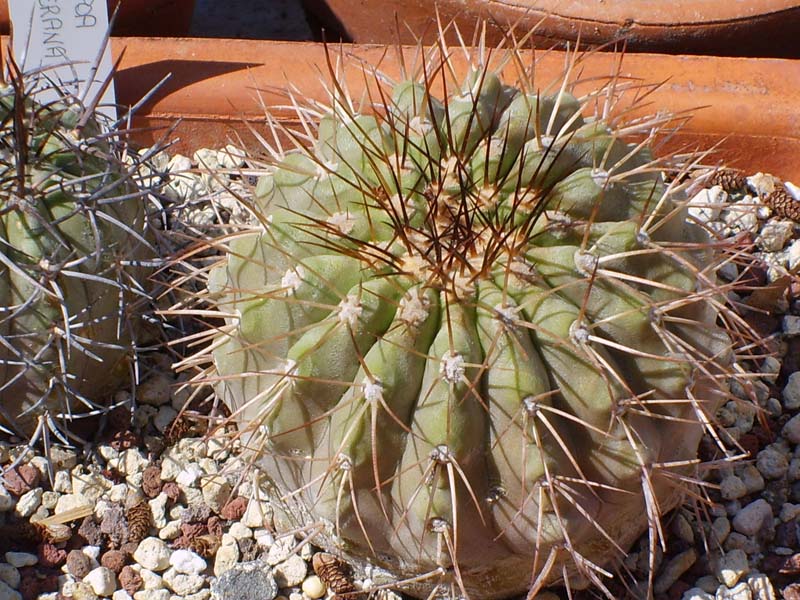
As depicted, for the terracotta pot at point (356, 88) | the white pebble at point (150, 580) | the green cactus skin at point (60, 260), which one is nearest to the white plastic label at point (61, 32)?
the terracotta pot at point (356, 88)

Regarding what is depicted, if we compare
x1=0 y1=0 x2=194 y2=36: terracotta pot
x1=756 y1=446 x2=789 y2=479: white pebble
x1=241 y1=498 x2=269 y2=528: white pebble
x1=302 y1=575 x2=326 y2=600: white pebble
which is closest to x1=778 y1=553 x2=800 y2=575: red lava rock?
x1=756 y1=446 x2=789 y2=479: white pebble

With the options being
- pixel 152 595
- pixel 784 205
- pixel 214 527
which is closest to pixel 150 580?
pixel 152 595

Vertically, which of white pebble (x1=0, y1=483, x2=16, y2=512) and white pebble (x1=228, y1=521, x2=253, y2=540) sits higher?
white pebble (x1=0, y1=483, x2=16, y2=512)

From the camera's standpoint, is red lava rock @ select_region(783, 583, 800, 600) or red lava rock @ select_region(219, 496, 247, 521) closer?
red lava rock @ select_region(783, 583, 800, 600)

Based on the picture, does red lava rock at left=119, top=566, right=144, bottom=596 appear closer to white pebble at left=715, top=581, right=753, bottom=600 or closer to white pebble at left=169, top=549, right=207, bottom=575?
white pebble at left=169, top=549, right=207, bottom=575

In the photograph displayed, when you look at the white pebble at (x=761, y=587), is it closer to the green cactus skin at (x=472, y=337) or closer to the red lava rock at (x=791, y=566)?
the red lava rock at (x=791, y=566)
